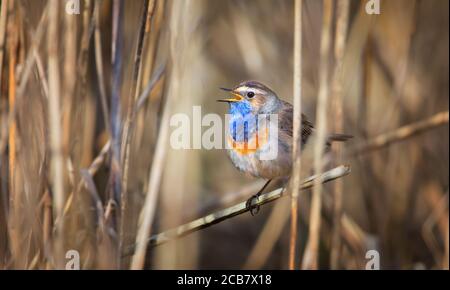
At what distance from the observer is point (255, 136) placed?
3.48 m

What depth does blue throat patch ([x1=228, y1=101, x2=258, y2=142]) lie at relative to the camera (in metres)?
3.48

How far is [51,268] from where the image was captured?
2.84 meters

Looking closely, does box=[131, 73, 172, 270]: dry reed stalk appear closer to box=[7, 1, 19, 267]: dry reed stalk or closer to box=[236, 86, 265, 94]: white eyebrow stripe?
box=[7, 1, 19, 267]: dry reed stalk

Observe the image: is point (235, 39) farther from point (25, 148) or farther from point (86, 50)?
point (25, 148)

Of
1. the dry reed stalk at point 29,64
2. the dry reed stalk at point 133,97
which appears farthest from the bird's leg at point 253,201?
the dry reed stalk at point 29,64

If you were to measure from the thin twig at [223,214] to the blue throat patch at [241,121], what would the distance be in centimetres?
58

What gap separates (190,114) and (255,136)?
0.56 metres

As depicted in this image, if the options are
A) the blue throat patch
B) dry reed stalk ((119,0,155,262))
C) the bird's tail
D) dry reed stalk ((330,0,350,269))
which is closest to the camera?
dry reed stalk ((330,0,350,269))

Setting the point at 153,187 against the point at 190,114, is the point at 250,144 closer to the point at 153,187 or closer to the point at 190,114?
the point at 190,114

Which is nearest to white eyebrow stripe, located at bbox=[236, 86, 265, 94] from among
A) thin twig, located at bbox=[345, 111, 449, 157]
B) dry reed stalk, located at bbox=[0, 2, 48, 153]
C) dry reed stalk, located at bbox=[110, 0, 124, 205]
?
dry reed stalk, located at bbox=[110, 0, 124, 205]

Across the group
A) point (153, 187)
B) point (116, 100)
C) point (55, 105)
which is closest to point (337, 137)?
point (153, 187)

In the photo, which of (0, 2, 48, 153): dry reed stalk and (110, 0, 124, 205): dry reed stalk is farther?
(110, 0, 124, 205): dry reed stalk

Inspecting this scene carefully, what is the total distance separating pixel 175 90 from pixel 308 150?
4.48 feet

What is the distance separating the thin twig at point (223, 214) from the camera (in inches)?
107
